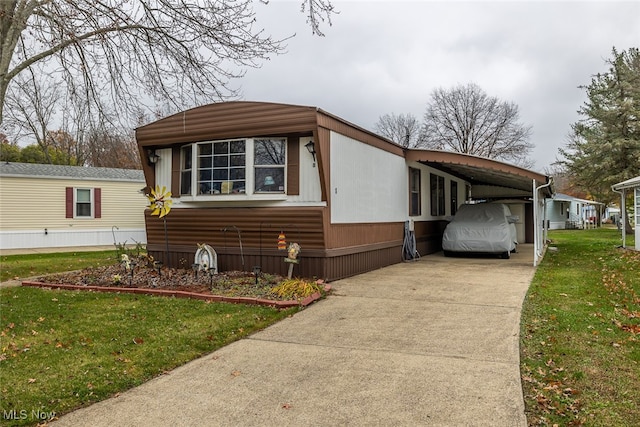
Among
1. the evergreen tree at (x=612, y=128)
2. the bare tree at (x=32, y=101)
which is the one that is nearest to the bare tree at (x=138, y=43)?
the bare tree at (x=32, y=101)

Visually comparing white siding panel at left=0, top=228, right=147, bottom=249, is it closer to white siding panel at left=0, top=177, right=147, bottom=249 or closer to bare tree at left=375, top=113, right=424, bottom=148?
white siding panel at left=0, top=177, right=147, bottom=249

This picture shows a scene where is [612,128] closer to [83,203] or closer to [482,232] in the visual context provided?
[482,232]

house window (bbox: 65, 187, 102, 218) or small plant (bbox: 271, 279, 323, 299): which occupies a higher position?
house window (bbox: 65, 187, 102, 218)

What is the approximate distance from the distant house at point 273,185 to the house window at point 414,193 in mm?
1610

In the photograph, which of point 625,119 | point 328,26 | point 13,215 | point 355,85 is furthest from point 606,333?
point 625,119

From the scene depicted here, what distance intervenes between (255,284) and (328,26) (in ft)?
14.1

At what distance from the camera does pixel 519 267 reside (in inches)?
417

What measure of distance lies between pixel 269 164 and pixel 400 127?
127 ft

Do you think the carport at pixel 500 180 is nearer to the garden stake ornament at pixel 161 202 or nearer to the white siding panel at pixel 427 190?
the white siding panel at pixel 427 190

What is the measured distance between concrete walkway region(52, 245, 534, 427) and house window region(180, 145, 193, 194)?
479cm

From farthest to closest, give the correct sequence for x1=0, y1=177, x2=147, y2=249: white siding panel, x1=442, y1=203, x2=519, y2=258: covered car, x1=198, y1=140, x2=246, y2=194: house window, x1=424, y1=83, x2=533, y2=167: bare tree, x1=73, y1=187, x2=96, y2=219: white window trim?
x1=424, y1=83, x2=533, y2=167: bare tree < x1=73, y1=187, x2=96, y2=219: white window trim < x1=0, y1=177, x2=147, y2=249: white siding panel < x1=442, y1=203, x2=519, y2=258: covered car < x1=198, y1=140, x2=246, y2=194: house window

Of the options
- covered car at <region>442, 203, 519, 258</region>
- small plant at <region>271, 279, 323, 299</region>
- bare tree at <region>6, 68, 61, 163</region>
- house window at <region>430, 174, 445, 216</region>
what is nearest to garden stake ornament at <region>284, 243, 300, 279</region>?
small plant at <region>271, 279, 323, 299</region>

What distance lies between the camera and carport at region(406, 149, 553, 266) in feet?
34.9

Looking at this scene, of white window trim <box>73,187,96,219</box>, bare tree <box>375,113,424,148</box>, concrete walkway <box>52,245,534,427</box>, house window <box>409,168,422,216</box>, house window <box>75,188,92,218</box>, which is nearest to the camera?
concrete walkway <box>52,245,534,427</box>
